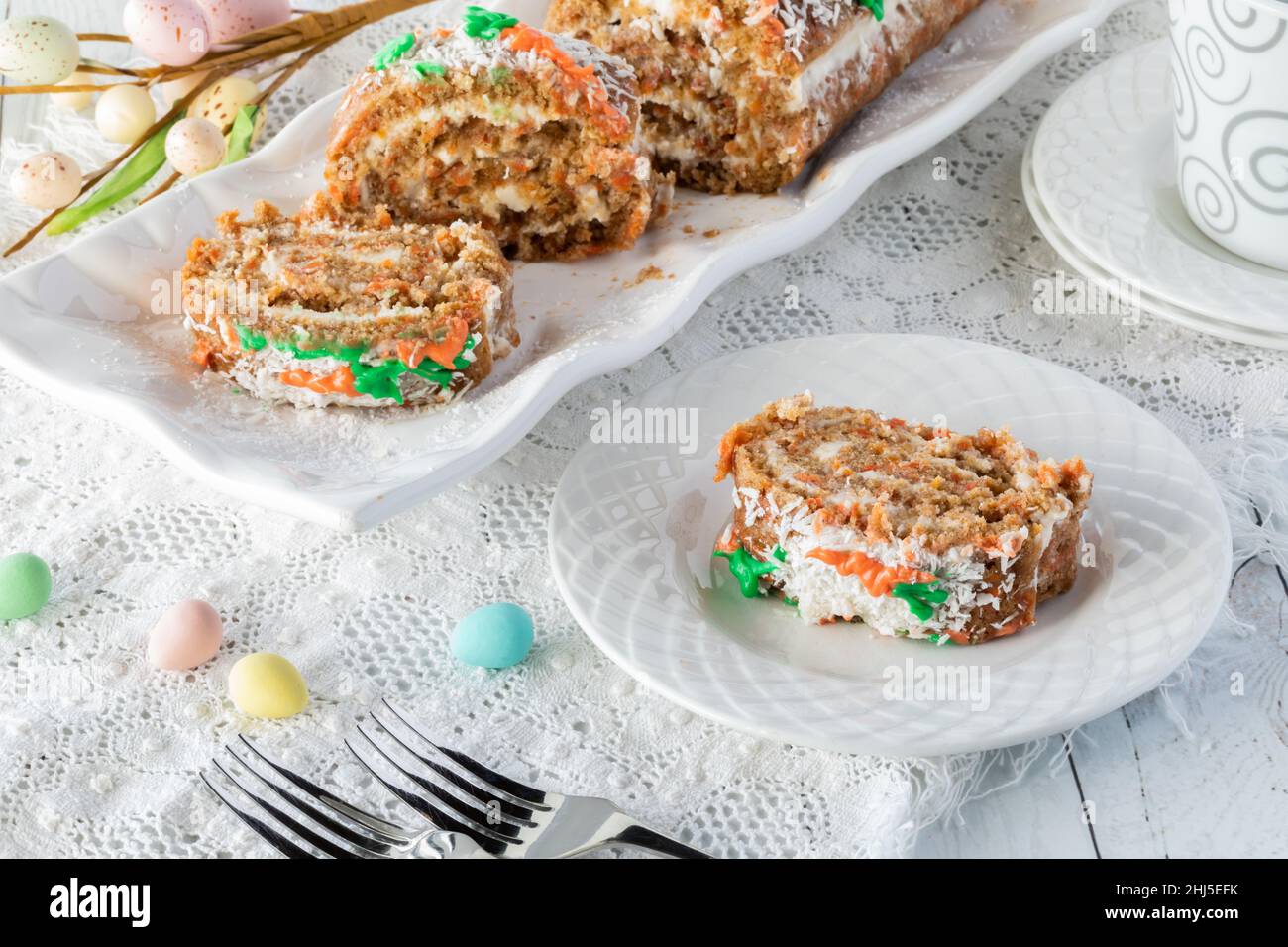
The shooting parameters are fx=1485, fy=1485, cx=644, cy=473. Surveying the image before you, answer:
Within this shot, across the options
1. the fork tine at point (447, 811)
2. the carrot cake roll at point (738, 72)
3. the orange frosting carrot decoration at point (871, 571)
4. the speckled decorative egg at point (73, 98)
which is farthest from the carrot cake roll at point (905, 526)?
the speckled decorative egg at point (73, 98)

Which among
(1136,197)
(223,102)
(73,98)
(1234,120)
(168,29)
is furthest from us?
(73,98)

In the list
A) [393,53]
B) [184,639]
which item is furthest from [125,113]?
[184,639]

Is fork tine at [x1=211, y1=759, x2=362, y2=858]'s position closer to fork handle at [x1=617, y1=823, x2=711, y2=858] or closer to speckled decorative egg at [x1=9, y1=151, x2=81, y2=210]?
fork handle at [x1=617, y1=823, x2=711, y2=858]

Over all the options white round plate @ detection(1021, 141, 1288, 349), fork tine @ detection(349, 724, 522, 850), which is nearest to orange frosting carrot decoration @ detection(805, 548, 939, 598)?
fork tine @ detection(349, 724, 522, 850)

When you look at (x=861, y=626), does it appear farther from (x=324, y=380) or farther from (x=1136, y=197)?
(x=1136, y=197)

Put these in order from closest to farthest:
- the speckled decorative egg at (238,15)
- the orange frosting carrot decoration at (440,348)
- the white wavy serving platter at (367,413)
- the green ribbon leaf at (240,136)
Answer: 1. the white wavy serving platter at (367,413)
2. the orange frosting carrot decoration at (440,348)
3. the green ribbon leaf at (240,136)
4. the speckled decorative egg at (238,15)

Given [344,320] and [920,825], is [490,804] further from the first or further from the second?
[344,320]

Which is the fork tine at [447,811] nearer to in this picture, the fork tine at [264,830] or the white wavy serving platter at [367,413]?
the fork tine at [264,830]
